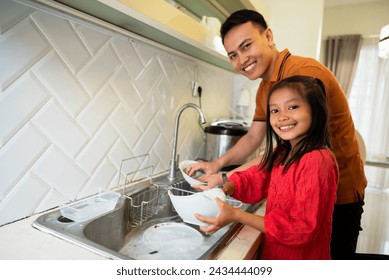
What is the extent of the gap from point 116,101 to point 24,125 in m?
0.34

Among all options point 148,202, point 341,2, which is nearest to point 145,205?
point 148,202

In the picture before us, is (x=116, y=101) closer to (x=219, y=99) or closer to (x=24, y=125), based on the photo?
(x=24, y=125)

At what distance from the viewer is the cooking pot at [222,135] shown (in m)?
1.43

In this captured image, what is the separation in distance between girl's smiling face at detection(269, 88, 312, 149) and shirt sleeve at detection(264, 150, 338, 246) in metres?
0.08

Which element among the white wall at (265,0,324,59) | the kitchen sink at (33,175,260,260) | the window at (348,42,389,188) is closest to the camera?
the kitchen sink at (33,175,260,260)

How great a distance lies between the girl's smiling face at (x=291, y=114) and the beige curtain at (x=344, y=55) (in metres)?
2.46

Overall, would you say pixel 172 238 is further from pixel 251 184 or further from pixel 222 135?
pixel 222 135

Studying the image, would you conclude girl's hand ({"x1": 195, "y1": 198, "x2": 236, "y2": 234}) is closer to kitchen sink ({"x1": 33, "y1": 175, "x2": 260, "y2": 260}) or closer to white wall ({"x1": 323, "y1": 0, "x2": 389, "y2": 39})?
kitchen sink ({"x1": 33, "y1": 175, "x2": 260, "y2": 260})

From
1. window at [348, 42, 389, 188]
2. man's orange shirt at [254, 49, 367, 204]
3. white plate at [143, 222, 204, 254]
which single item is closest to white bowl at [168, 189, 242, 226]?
white plate at [143, 222, 204, 254]

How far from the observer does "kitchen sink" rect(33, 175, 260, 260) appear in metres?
0.64

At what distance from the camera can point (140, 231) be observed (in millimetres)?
929

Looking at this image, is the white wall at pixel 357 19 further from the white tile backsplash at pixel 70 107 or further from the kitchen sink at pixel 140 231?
the kitchen sink at pixel 140 231

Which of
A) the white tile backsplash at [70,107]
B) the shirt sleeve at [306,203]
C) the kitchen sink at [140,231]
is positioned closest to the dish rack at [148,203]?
the kitchen sink at [140,231]

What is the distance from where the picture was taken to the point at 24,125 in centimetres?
68
